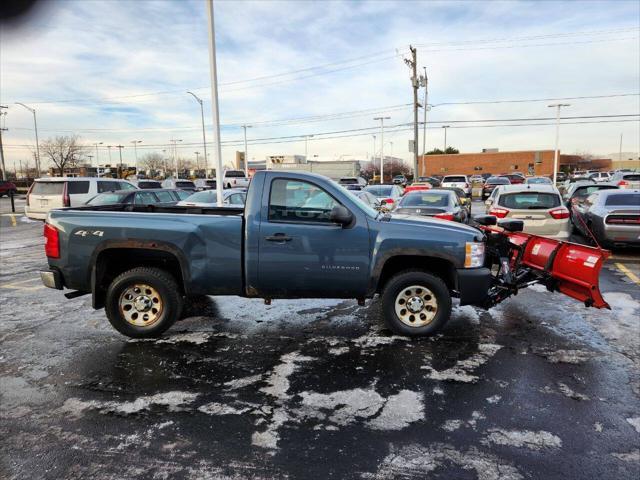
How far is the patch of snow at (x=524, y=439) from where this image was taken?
3227 millimetres

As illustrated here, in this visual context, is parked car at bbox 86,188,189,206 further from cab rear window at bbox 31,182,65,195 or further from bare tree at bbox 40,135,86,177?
bare tree at bbox 40,135,86,177

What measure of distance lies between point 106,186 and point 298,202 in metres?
14.8

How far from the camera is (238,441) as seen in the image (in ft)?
10.8

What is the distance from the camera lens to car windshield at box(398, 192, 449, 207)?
12031 mm

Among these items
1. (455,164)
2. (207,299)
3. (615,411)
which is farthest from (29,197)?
(455,164)

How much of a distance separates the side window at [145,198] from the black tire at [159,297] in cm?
997

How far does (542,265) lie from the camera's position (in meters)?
6.00

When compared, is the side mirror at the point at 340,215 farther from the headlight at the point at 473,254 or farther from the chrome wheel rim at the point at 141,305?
the chrome wheel rim at the point at 141,305

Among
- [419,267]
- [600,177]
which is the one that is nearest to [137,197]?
[419,267]

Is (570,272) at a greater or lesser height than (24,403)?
greater

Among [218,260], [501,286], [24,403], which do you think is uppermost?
[218,260]

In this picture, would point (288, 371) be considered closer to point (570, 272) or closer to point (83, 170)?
point (570, 272)

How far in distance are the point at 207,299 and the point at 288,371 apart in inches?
119

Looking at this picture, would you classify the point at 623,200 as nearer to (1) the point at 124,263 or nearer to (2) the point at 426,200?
(2) the point at 426,200
